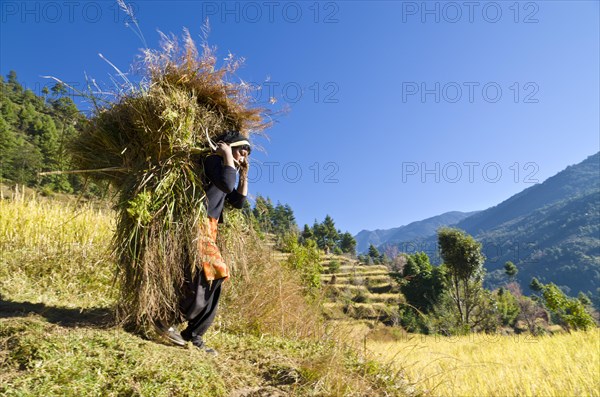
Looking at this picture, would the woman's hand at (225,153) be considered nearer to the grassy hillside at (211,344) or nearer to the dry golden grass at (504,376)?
the grassy hillside at (211,344)

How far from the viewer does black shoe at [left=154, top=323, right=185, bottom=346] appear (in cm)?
266

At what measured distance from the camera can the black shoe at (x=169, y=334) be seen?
2.66m

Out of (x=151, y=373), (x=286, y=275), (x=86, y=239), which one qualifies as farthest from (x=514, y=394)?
(x=86, y=239)

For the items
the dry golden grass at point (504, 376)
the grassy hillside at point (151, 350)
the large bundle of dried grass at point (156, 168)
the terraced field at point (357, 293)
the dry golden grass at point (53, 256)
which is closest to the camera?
the grassy hillside at point (151, 350)

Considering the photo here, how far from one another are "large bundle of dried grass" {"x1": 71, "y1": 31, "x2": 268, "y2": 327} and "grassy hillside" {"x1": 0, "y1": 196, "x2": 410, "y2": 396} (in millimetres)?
332

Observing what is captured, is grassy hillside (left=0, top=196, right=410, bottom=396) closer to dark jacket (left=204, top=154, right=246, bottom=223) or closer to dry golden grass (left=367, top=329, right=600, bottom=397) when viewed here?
dry golden grass (left=367, top=329, right=600, bottom=397)

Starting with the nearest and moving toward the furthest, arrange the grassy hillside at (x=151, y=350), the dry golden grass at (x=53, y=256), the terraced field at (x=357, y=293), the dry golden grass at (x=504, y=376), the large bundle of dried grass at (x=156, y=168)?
the grassy hillside at (x=151, y=350)
the large bundle of dried grass at (x=156, y=168)
the dry golden grass at (x=504, y=376)
the dry golden grass at (x=53, y=256)
the terraced field at (x=357, y=293)

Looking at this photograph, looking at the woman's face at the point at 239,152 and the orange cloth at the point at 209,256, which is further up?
the woman's face at the point at 239,152

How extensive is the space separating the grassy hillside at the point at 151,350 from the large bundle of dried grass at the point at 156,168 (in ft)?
1.09

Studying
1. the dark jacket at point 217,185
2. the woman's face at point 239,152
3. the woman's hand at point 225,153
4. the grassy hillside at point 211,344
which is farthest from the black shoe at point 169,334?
the woman's face at point 239,152

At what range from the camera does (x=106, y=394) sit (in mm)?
1807

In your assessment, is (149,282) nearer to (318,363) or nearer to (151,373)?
(151,373)

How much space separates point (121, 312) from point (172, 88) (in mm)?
1911

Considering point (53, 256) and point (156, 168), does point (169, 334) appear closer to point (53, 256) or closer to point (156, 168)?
point (156, 168)
